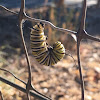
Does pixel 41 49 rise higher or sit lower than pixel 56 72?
higher

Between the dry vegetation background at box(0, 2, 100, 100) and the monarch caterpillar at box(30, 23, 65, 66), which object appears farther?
the dry vegetation background at box(0, 2, 100, 100)

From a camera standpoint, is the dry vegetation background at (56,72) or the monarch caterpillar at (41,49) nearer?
the monarch caterpillar at (41,49)

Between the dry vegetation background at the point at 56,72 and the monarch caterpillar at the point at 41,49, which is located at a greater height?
the monarch caterpillar at the point at 41,49

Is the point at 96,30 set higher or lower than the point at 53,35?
lower

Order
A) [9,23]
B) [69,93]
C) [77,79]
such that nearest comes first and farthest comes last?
[69,93]
[77,79]
[9,23]

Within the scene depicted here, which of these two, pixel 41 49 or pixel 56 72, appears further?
pixel 56 72

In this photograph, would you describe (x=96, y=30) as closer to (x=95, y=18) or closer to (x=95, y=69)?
(x=95, y=18)

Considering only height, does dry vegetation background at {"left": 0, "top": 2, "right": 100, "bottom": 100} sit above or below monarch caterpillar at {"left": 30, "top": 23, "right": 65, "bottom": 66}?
below

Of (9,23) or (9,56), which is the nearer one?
(9,56)

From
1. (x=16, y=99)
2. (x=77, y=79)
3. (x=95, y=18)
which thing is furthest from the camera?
(x=95, y=18)

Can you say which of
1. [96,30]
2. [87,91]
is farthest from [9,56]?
[96,30]
